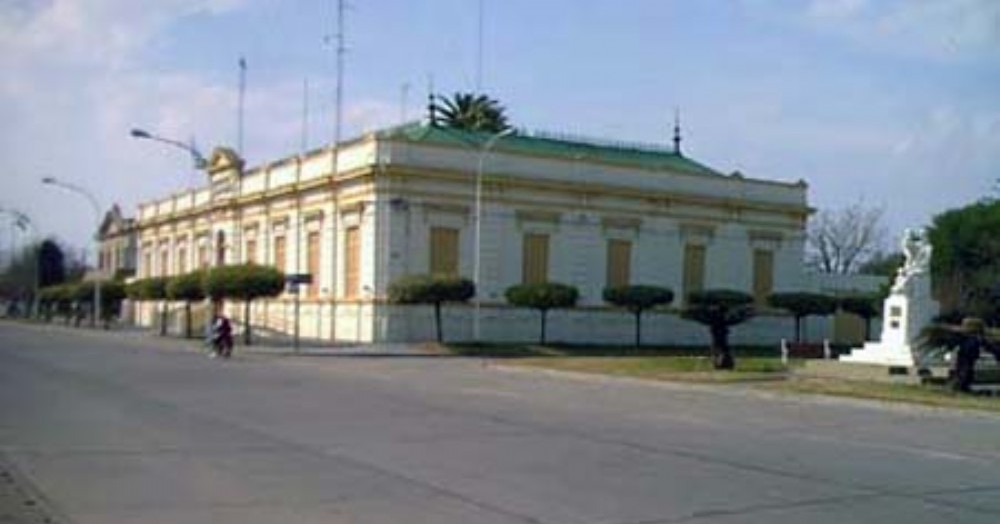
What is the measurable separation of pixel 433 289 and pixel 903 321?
66.8 feet

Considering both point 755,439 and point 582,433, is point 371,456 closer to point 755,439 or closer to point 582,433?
point 582,433

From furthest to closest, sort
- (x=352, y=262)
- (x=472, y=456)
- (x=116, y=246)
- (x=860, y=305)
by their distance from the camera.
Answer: (x=116, y=246) < (x=860, y=305) < (x=352, y=262) < (x=472, y=456)

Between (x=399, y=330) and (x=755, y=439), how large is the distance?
39897 millimetres

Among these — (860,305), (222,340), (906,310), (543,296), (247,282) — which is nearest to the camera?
(906,310)

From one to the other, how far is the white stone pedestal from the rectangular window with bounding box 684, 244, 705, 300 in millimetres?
26720

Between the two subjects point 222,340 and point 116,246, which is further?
point 116,246

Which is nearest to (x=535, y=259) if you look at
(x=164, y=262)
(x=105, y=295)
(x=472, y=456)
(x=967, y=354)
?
(x=967, y=354)

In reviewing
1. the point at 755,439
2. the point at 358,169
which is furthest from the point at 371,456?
the point at 358,169

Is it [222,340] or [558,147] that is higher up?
[558,147]

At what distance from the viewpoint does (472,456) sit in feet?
50.3

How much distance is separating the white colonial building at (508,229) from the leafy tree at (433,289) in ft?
9.81

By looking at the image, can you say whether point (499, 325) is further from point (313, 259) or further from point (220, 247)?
point (220, 247)

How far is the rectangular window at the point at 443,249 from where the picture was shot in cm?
5953

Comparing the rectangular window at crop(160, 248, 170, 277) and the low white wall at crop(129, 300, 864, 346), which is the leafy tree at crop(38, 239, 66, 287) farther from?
the low white wall at crop(129, 300, 864, 346)
